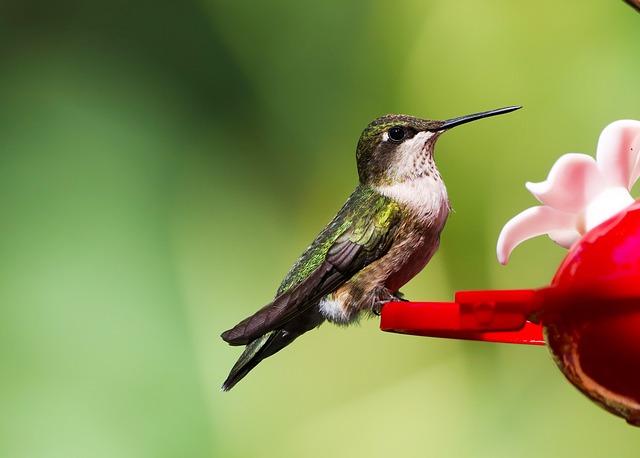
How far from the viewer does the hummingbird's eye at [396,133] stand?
5.82 ft

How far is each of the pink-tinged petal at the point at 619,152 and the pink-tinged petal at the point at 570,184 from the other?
17 mm

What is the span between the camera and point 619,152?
3.88 ft

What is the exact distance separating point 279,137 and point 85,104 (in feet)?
2.06

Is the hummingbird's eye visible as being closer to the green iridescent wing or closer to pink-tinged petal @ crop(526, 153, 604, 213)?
the green iridescent wing

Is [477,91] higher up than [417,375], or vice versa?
[477,91]

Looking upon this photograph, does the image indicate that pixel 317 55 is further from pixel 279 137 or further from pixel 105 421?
pixel 105 421

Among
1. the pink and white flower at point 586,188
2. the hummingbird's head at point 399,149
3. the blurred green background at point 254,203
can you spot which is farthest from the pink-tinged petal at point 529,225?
the blurred green background at point 254,203

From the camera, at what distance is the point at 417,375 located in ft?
9.48

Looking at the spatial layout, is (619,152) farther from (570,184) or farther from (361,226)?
(361,226)

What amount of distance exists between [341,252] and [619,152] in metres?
0.65

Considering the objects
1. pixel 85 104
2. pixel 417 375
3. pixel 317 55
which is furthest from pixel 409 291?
pixel 85 104

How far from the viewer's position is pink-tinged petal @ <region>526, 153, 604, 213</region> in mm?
1156

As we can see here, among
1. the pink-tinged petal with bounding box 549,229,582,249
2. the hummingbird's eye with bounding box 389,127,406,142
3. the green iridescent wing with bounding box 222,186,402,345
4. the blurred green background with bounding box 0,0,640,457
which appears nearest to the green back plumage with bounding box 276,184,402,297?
the green iridescent wing with bounding box 222,186,402,345

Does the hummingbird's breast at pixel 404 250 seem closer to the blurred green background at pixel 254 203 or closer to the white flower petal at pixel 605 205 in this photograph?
the white flower petal at pixel 605 205
